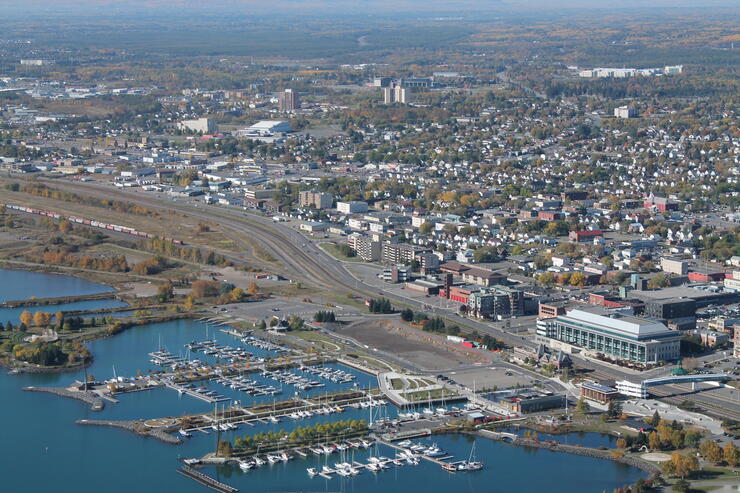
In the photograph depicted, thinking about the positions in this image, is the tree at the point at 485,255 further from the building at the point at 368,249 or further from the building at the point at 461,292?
the building at the point at 461,292

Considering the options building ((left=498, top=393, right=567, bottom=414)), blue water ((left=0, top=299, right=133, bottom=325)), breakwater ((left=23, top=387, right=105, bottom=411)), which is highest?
building ((left=498, top=393, right=567, bottom=414))

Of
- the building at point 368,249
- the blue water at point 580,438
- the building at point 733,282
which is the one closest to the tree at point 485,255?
the building at point 368,249

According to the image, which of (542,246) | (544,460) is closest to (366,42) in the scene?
(542,246)

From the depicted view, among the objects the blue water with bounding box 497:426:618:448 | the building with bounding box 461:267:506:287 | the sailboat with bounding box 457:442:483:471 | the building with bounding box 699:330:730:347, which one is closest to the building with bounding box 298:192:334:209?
the building with bounding box 461:267:506:287

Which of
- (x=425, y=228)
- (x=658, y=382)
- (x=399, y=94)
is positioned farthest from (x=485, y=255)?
(x=399, y=94)

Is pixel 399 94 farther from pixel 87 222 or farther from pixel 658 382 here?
pixel 658 382

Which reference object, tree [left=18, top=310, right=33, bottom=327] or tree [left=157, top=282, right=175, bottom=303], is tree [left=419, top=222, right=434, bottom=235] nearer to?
tree [left=157, top=282, right=175, bottom=303]
